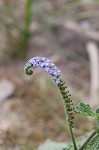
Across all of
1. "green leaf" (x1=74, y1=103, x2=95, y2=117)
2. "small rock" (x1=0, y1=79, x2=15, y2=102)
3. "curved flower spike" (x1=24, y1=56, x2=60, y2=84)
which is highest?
"small rock" (x1=0, y1=79, x2=15, y2=102)

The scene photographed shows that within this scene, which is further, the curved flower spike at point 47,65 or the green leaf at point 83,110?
the green leaf at point 83,110

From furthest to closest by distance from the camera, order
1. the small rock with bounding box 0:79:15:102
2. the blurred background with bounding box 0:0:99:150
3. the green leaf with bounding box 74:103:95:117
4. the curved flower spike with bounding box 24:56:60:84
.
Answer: the small rock with bounding box 0:79:15:102 < the blurred background with bounding box 0:0:99:150 < the green leaf with bounding box 74:103:95:117 < the curved flower spike with bounding box 24:56:60:84

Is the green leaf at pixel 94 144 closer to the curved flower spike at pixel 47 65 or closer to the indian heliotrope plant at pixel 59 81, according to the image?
the indian heliotrope plant at pixel 59 81

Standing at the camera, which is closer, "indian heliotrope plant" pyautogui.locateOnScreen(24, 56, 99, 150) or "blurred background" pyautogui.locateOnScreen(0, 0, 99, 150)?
"indian heliotrope plant" pyautogui.locateOnScreen(24, 56, 99, 150)

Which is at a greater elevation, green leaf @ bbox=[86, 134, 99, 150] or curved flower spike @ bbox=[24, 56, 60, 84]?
curved flower spike @ bbox=[24, 56, 60, 84]

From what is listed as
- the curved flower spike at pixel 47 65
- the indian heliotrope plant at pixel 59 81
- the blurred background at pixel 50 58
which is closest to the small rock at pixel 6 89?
the blurred background at pixel 50 58

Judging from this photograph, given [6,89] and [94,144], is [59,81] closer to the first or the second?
[94,144]

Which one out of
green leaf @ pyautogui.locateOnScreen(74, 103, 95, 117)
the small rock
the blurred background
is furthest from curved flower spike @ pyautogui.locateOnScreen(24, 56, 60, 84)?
the small rock

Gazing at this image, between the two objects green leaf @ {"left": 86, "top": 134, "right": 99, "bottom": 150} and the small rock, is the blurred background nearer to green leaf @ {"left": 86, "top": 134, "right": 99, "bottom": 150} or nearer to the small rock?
the small rock

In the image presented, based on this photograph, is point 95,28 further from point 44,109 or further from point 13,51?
point 44,109
